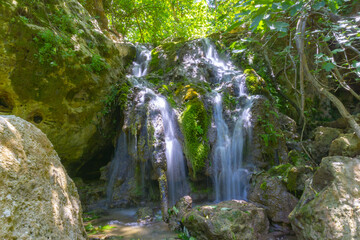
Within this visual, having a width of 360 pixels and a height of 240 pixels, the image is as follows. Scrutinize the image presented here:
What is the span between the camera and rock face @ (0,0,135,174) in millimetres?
4836

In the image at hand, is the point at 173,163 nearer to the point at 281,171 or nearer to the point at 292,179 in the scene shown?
the point at 281,171

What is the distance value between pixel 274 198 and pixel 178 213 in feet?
5.81

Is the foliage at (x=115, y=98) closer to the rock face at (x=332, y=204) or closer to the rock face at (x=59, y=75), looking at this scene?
the rock face at (x=59, y=75)

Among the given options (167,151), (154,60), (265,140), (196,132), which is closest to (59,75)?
(167,151)

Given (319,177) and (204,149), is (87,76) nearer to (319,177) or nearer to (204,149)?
(204,149)

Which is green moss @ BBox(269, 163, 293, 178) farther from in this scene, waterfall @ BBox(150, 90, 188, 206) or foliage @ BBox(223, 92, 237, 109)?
foliage @ BBox(223, 92, 237, 109)

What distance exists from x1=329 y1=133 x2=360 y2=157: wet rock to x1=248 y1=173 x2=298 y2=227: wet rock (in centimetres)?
157

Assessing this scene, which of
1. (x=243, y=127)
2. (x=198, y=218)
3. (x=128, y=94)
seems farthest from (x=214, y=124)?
(x=198, y=218)

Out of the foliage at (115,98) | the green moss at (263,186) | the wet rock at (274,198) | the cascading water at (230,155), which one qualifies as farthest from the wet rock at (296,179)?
the foliage at (115,98)

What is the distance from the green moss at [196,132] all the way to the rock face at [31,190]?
3312 mm

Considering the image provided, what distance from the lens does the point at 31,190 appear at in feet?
5.89

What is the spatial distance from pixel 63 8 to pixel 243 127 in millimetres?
5956

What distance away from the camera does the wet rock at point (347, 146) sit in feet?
14.3

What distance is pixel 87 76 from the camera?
239 inches
